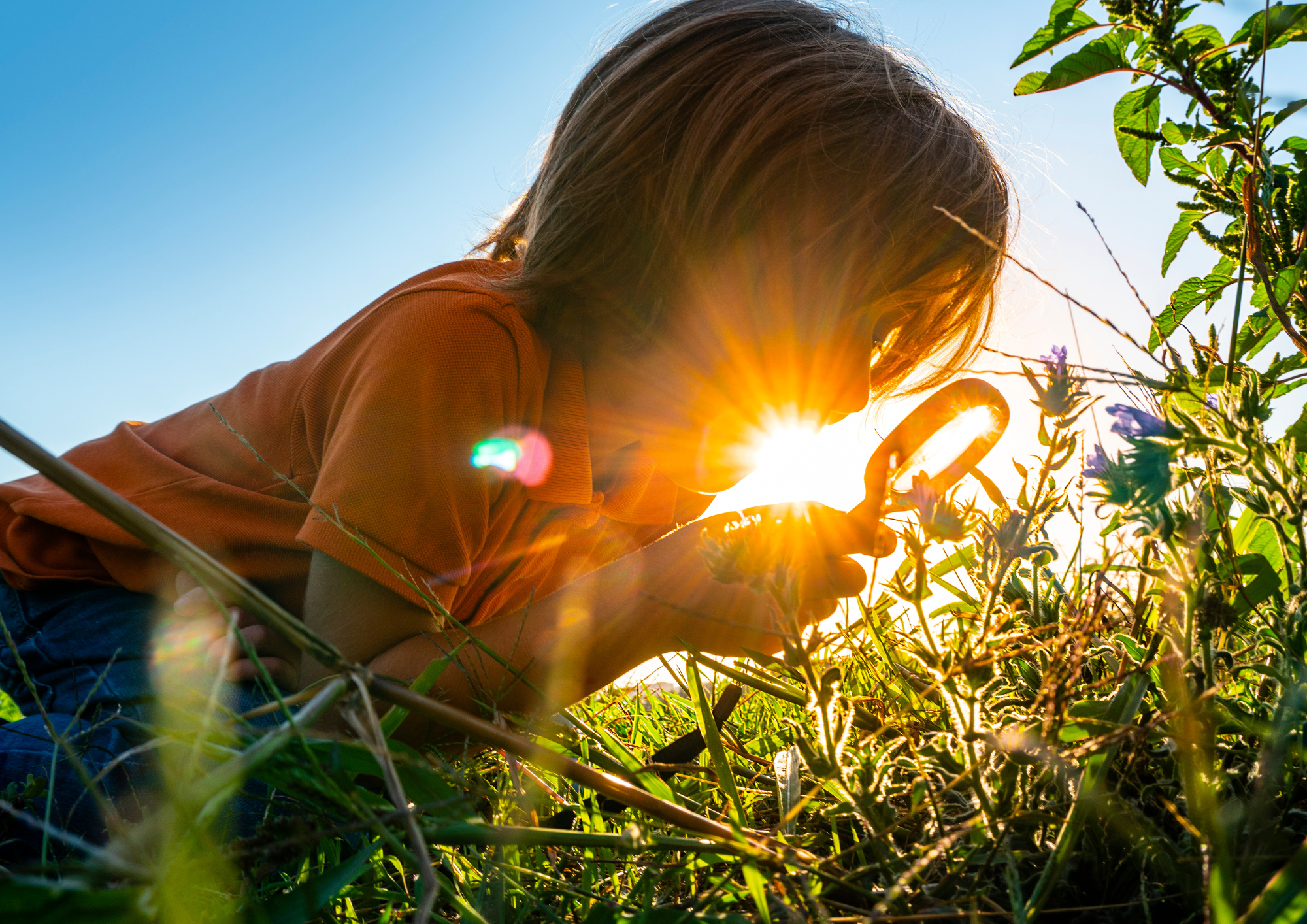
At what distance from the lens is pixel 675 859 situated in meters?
0.72

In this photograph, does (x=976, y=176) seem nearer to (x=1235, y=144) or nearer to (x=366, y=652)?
(x=1235, y=144)

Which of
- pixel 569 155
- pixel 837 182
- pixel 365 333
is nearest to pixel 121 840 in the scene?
pixel 365 333

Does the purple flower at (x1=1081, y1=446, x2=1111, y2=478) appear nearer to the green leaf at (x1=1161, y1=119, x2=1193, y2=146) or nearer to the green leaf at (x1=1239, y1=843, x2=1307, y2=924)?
the green leaf at (x1=1239, y1=843, x2=1307, y2=924)

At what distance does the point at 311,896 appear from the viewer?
17.2 inches

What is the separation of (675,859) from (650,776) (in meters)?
0.14

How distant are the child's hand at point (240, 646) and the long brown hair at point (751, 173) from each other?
0.81m

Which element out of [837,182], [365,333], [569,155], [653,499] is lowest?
[653,499]

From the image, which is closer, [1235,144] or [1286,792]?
[1286,792]

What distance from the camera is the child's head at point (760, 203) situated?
1.63m

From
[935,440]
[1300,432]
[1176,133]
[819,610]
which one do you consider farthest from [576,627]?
[1176,133]

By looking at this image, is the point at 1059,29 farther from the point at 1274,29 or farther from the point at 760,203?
→ the point at 760,203

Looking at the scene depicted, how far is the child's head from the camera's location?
163cm

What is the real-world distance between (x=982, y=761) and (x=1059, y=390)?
26 centimetres

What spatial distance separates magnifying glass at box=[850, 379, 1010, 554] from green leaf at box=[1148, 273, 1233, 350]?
0.96ft
